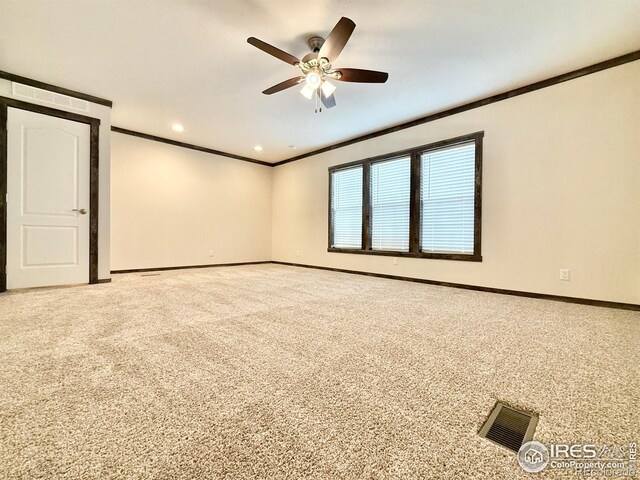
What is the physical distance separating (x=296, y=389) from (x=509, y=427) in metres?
0.88

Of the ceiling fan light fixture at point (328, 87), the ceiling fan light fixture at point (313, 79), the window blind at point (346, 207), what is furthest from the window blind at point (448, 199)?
the ceiling fan light fixture at point (313, 79)

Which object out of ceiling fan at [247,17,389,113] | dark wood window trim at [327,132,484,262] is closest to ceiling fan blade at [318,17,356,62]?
ceiling fan at [247,17,389,113]

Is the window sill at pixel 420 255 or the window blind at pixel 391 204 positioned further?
the window blind at pixel 391 204

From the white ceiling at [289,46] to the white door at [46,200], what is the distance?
0.67m

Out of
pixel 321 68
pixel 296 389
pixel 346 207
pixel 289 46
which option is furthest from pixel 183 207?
pixel 296 389

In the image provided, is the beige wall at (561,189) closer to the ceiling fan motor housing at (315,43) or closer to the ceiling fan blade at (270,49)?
the ceiling fan motor housing at (315,43)

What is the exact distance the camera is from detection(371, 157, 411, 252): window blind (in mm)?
4840

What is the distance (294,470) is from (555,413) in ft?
3.65

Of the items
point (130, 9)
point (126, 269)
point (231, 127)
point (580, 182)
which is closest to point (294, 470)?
point (130, 9)

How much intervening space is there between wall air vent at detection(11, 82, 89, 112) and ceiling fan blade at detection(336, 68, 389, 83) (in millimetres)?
3769

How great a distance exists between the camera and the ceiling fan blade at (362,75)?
2.68 meters

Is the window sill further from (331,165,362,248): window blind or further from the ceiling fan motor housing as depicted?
the ceiling fan motor housing

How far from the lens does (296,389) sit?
1312 millimetres

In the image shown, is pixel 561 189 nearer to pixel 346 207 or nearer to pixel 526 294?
pixel 526 294
